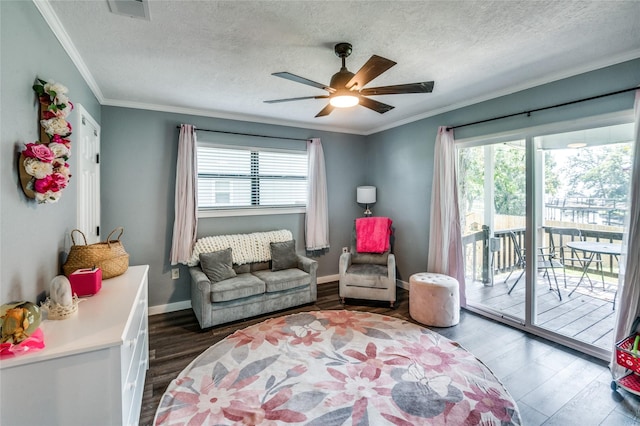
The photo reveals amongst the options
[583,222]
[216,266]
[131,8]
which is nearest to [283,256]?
[216,266]

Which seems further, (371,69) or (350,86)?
(350,86)

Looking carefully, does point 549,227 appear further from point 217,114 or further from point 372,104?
point 217,114

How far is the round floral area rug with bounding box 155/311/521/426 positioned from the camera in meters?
1.87

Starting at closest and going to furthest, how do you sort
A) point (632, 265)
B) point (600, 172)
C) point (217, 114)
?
point (632, 265), point (600, 172), point (217, 114)

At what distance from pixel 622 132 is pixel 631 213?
2.49ft

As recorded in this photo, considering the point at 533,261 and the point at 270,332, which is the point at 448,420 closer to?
the point at 270,332

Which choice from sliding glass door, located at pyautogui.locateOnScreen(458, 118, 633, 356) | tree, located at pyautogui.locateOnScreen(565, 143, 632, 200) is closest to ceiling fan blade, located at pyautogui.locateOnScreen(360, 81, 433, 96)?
sliding glass door, located at pyautogui.locateOnScreen(458, 118, 633, 356)

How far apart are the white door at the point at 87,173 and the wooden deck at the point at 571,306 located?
4445 millimetres

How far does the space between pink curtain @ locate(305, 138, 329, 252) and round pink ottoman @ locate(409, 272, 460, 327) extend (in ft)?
5.93

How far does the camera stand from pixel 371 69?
→ 1.91 metres

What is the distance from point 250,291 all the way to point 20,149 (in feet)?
7.70

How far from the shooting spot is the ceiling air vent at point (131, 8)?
65.9 inches

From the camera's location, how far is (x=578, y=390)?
2141 millimetres

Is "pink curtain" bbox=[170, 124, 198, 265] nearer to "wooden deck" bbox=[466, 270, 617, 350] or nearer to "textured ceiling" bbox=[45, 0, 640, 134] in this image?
"textured ceiling" bbox=[45, 0, 640, 134]
